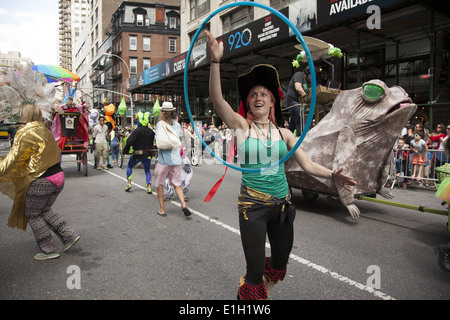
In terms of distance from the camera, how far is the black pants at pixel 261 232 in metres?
2.33

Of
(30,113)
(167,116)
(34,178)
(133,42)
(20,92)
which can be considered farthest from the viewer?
(133,42)

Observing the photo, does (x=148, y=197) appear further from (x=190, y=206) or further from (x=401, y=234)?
(x=401, y=234)

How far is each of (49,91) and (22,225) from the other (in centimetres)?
171

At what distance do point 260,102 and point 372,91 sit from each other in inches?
119

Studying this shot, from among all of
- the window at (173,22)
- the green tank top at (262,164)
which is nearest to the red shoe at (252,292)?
the green tank top at (262,164)

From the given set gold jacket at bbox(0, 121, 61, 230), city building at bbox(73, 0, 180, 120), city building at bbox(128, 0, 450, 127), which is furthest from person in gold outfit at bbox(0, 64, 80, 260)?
city building at bbox(73, 0, 180, 120)

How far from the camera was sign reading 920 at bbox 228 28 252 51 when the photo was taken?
48.4ft

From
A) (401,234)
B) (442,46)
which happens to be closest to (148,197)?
(401,234)

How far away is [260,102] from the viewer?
8.30ft

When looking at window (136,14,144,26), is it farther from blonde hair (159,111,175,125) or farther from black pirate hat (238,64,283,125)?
black pirate hat (238,64,283,125)

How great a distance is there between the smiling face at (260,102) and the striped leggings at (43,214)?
2.70 metres

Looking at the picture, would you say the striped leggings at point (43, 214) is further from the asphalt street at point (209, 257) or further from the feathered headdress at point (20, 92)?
the feathered headdress at point (20, 92)

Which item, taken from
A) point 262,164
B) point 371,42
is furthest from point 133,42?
point 262,164

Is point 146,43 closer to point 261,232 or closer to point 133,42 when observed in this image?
point 133,42
